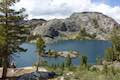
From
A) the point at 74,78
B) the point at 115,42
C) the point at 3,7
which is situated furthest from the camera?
the point at 115,42

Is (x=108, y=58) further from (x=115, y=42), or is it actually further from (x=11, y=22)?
(x=11, y=22)

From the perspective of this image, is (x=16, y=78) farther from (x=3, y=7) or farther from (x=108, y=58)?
(x=108, y=58)

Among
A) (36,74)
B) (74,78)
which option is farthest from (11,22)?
(74,78)

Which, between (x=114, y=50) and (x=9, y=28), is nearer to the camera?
(x=9, y=28)

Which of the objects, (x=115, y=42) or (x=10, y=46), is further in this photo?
(x=115, y=42)

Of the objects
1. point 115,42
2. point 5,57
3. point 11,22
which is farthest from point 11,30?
point 115,42

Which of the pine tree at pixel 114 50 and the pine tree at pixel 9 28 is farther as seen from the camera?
the pine tree at pixel 114 50

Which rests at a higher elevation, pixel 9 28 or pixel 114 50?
pixel 9 28

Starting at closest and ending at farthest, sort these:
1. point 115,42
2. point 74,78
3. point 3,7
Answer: point 74,78, point 3,7, point 115,42

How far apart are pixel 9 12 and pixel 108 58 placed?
4449 inches

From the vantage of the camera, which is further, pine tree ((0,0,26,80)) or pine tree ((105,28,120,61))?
pine tree ((105,28,120,61))

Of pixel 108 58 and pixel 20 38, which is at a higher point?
pixel 20 38

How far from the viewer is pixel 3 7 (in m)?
47.2

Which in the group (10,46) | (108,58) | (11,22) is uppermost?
(11,22)
